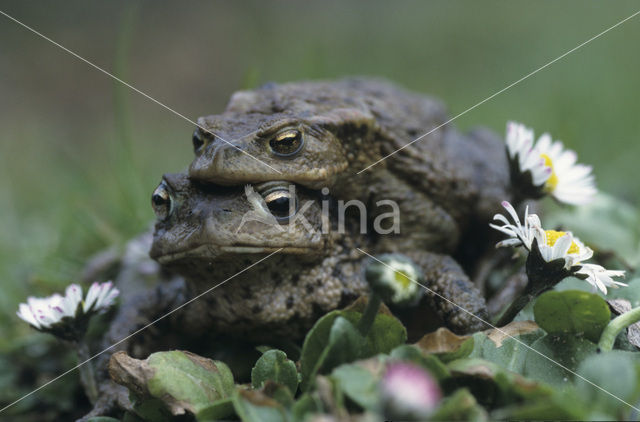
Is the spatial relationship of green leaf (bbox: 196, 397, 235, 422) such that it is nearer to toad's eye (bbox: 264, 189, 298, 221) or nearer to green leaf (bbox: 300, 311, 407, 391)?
green leaf (bbox: 300, 311, 407, 391)

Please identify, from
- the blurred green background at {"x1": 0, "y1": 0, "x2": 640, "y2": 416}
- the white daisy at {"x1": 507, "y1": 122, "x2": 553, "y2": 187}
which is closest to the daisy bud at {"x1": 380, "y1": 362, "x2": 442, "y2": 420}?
the white daisy at {"x1": 507, "y1": 122, "x2": 553, "y2": 187}

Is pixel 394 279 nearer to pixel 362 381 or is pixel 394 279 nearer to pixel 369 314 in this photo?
pixel 369 314

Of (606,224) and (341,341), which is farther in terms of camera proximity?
(606,224)

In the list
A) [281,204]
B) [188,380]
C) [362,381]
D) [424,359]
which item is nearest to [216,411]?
[188,380]

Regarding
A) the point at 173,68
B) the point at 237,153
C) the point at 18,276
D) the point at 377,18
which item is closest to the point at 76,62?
the point at 173,68

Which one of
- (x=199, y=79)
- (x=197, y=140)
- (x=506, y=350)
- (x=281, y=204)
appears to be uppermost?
(x=199, y=79)

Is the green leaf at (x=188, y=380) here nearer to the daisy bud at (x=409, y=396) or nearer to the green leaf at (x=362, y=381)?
the green leaf at (x=362, y=381)

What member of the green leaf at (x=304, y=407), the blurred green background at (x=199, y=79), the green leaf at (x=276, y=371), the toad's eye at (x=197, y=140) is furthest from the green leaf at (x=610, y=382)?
the blurred green background at (x=199, y=79)
